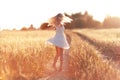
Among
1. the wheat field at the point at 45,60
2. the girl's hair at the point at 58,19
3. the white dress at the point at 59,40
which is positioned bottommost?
the wheat field at the point at 45,60

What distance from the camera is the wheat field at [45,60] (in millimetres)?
9078

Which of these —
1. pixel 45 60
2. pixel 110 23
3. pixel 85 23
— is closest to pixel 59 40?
pixel 45 60

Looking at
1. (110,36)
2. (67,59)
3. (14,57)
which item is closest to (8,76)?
(14,57)

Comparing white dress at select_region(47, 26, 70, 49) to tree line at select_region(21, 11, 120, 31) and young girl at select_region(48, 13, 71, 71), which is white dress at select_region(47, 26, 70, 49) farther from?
tree line at select_region(21, 11, 120, 31)

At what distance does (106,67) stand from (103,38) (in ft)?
5.68

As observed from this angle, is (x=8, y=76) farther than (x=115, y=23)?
No

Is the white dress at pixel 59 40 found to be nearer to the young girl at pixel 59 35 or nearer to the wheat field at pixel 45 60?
the young girl at pixel 59 35

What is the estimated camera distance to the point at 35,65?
948cm

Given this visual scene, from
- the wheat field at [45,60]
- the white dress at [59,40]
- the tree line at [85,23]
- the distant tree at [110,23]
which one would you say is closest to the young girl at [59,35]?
the white dress at [59,40]

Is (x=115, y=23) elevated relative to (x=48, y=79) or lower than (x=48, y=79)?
elevated

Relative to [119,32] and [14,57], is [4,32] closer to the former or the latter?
[14,57]

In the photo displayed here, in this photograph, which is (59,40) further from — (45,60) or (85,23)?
(85,23)

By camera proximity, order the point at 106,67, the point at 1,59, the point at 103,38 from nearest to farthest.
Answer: the point at 106,67, the point at 1,59, the point at 103,38

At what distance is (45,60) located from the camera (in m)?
9.70
